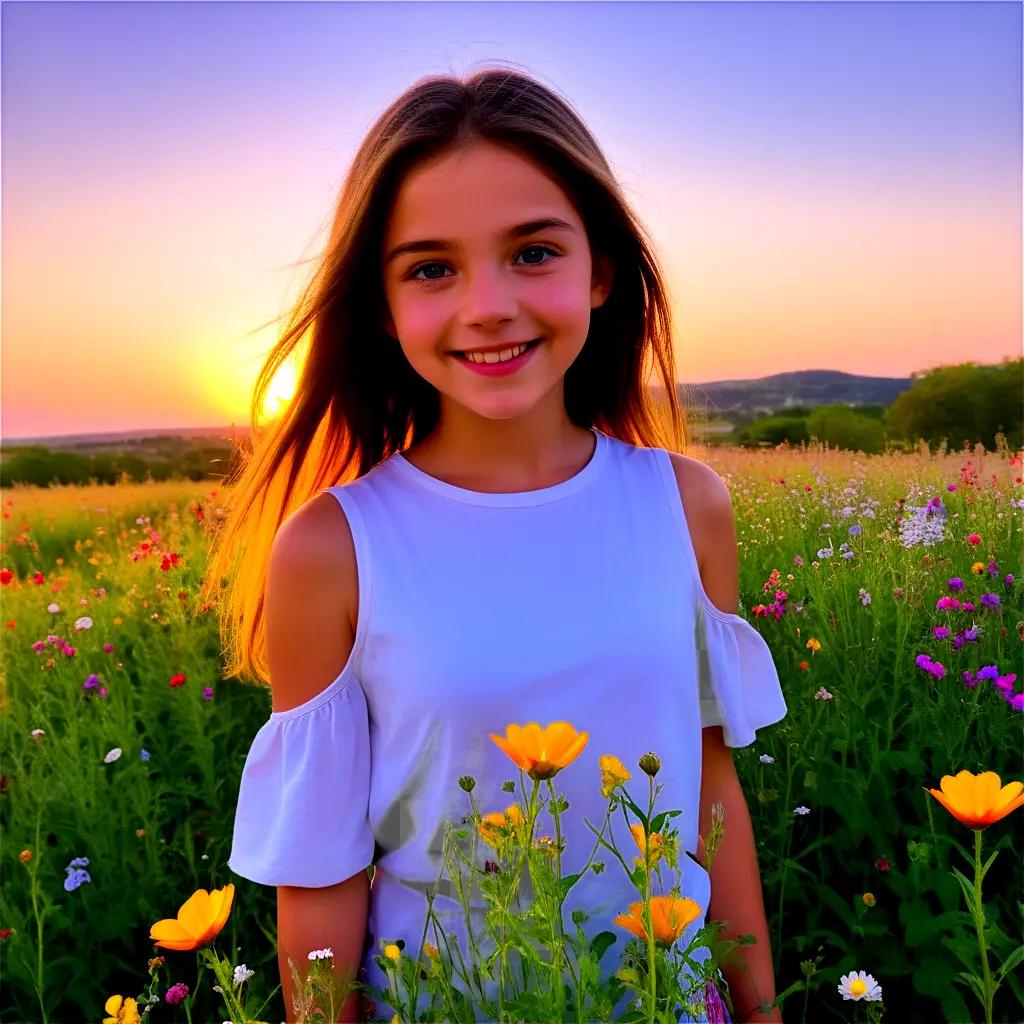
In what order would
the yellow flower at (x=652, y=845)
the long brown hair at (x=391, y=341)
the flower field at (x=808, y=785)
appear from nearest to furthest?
the yellow flower at (x=652, y=845) < the long brown hair at (x=391, y=341) < the flower field at (x=808, y=785)

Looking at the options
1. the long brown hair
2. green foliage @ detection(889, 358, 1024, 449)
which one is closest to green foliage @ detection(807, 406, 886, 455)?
green foliage @ detection(889, 358, 1024, 449)

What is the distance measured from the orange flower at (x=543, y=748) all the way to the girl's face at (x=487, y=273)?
2.21ft

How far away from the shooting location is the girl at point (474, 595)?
4.91 feet

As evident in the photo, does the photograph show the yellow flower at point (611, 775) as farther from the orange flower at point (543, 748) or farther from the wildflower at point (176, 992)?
the wildflower at point (176, 992)

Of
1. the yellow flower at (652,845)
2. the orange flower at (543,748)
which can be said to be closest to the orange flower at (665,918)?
the yellow flower at (652,845)

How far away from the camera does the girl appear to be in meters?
1.50

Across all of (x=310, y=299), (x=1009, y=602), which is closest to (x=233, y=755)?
(x=310, y=299)

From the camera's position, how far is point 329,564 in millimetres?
Answer: 1535

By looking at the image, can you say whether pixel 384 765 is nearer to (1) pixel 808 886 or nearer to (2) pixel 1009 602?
(1) pixel 808 886

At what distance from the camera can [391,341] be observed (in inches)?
71.6

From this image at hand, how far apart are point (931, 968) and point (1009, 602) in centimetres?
116

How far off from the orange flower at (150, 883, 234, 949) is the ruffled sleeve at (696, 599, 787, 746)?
91cm

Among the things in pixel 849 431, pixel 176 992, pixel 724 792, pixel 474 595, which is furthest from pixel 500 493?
pixel 849 431

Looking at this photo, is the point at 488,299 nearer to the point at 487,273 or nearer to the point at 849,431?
the point at 487,273
